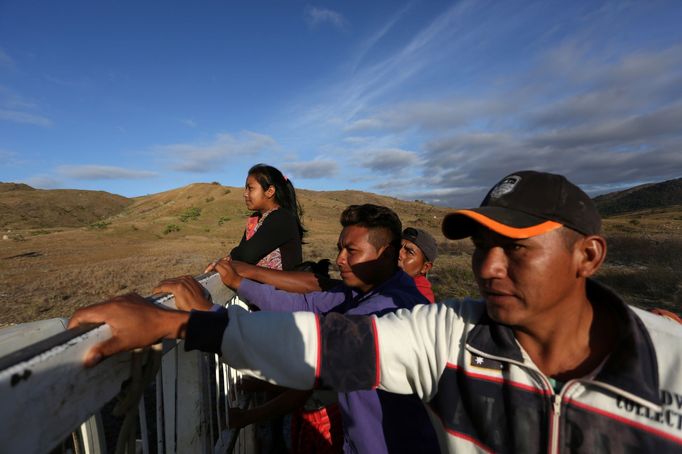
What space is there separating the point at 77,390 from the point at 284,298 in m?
1.78

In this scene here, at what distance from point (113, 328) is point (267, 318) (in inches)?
20.4

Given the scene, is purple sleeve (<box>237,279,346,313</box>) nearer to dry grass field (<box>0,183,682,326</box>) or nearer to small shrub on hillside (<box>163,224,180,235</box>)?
dry grass field (<box>0,183,682,326</box>)

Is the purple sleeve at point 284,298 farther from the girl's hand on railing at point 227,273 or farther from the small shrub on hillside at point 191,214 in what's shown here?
the small shrub on hillside at point 191,214

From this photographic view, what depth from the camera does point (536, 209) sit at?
1.42m

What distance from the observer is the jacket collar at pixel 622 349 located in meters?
1.18

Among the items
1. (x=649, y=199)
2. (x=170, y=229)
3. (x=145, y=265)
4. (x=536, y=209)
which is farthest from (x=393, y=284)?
(x=649, y=199)

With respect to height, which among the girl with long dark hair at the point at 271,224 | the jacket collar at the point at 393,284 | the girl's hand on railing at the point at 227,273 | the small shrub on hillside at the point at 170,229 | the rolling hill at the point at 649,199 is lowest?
the rolling hill at the point at 649,199

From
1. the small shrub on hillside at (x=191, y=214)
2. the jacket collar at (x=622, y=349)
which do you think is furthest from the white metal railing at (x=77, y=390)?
the small shrub on hillside at (x=191, y=214)

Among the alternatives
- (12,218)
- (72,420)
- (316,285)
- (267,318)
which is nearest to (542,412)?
(267,318)

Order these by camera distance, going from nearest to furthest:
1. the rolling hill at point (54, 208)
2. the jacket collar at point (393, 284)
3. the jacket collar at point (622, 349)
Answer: the jacket collar at point (622, 349) → the jacket collar at point (393, 284) → the rolling hill at point (54, 208)

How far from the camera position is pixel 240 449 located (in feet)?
8.93

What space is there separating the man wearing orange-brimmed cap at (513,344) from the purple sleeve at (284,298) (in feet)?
3.62

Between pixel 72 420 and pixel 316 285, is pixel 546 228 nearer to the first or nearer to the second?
pixel 72 420

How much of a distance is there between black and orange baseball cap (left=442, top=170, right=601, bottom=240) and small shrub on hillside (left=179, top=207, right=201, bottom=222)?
1360 inches
